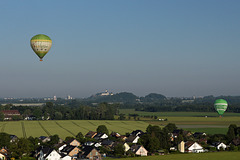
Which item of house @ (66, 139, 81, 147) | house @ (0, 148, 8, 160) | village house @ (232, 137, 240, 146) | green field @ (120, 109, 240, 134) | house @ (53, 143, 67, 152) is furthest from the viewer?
green field @ (120, 109, 240, 134)

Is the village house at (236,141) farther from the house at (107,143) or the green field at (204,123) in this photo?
the house at (107,143)

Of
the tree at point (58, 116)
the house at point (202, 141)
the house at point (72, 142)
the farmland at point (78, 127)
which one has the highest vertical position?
the tree at point (58, 116)

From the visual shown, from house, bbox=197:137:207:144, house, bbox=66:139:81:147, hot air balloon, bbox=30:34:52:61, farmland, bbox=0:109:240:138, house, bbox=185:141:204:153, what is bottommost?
house, bbox=185:141:204:153

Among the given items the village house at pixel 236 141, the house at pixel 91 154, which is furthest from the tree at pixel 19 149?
the village house at pixel 236 141

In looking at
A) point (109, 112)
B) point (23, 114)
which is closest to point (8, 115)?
point (23, 114)

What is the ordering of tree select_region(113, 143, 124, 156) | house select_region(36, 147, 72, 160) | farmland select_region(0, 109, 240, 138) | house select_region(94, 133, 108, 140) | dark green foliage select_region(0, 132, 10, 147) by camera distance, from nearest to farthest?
1. house select_region(36, 147, 72, 160)
2. tree select_region(113, 143, 124, 156)
3. dark green foliage select_region(0, 132, 10, 147)
4. house select_region(94, 133, 108, 140)
5. farmland select_region(0, 109, 240, 138)

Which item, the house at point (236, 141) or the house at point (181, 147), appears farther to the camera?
the house at point (236, 141)

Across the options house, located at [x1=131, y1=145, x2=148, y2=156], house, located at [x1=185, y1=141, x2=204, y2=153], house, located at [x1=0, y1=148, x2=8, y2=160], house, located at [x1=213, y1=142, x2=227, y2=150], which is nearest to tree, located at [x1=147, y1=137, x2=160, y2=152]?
house, located at [x1=131, y1=145, x2=148, y2=156]

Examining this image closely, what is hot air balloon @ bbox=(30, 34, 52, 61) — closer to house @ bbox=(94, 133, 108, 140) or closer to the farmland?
house @ bbox=(94, 133, 108, 140)

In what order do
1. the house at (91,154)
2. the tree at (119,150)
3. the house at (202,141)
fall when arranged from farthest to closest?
the house at (202,141)
the tree at (119,150)
the house at (91,154)

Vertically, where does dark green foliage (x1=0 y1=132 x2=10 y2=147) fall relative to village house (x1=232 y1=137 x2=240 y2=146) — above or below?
above
